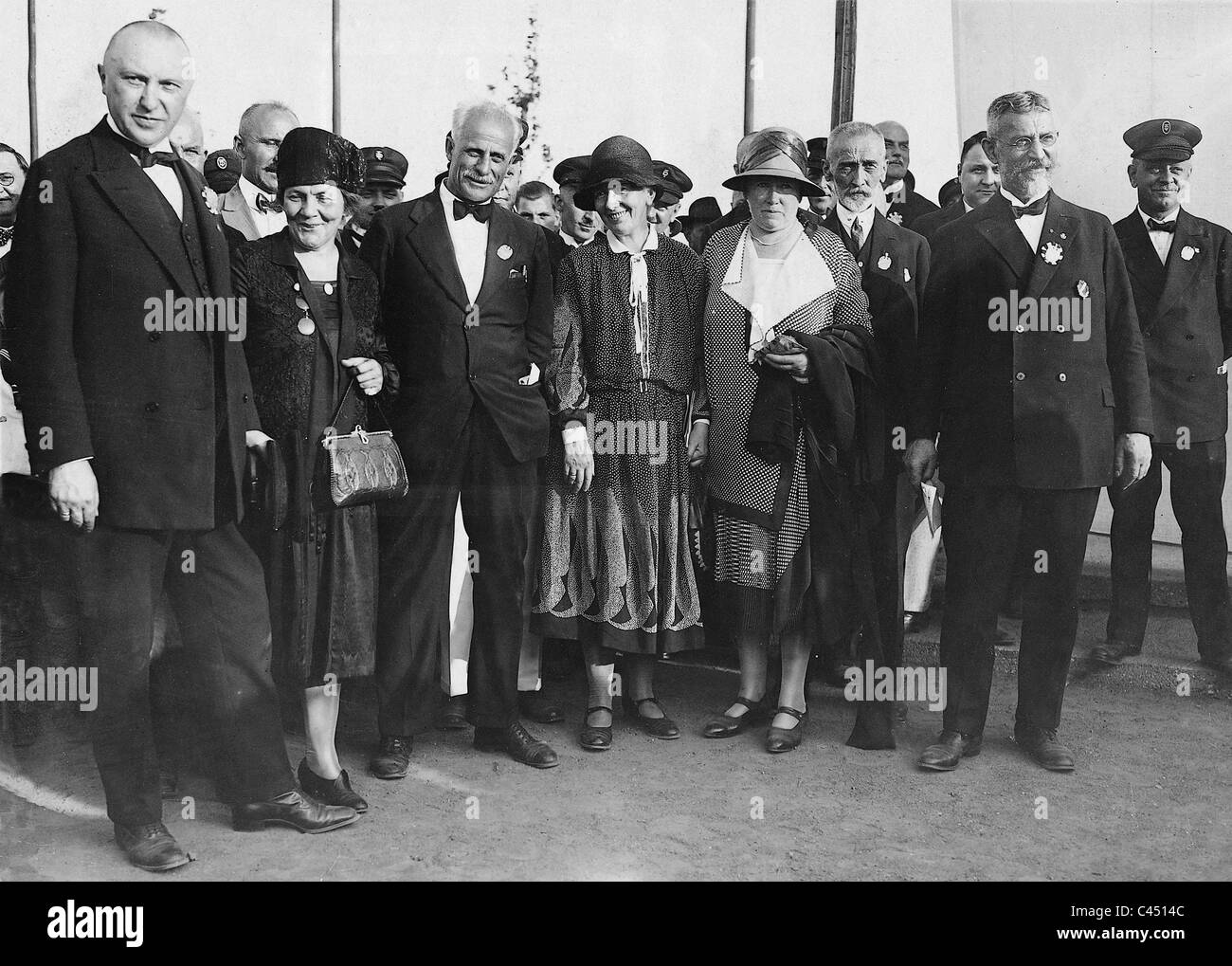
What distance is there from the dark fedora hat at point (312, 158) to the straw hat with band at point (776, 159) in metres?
1.46

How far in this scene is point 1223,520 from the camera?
17.2ft

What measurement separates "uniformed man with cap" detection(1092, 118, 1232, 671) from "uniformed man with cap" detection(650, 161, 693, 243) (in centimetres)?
193

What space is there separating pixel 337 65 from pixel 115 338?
1.73 m

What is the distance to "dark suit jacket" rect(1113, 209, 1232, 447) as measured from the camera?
4957 millimetres

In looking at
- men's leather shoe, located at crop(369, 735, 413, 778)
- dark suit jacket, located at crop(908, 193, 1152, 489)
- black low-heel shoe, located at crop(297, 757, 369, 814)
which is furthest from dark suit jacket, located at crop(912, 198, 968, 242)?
black low-heel shoe, located at crop(297, 757, 369, 814)

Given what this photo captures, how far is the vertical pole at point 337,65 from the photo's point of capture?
4414mm

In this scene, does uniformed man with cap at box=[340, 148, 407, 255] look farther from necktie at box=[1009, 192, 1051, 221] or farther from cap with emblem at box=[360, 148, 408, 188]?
necktie at box=[1009, 192, 1051, 221]

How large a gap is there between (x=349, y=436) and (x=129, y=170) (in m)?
1.00

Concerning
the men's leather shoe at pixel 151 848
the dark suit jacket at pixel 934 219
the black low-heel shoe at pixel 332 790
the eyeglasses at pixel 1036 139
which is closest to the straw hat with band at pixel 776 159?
the eyeglasses at pixel 1036 139

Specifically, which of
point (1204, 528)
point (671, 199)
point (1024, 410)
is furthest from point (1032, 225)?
point (671, 199)

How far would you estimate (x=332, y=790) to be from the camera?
379 cm

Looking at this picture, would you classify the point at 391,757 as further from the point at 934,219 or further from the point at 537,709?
the point at 934,219
